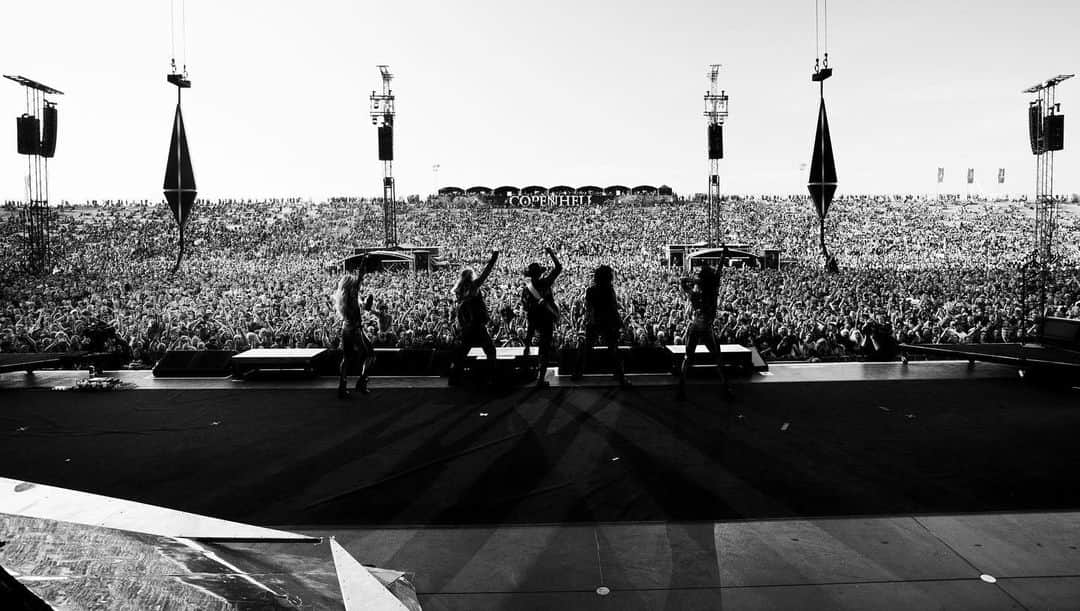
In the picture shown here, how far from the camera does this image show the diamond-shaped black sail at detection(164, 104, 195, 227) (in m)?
12.4

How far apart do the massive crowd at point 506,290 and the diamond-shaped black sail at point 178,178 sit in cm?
210

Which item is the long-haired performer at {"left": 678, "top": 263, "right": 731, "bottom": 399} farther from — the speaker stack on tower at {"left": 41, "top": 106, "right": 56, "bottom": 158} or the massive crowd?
the speaker stack on tower at {"left": 41, "top": 106, "right": 56, "bottom": 158}

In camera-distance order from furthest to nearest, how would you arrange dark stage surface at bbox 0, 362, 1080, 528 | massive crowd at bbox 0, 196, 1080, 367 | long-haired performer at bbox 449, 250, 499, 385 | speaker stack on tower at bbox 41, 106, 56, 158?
speaker stack on tower at bbox 41, 106, 56, 158 < massive crowd at bbox 0, 196, 1080, 367 < long-haired performer at bbox 449, 250, 499, 385 < dark stage surface at bbox 0, 362, 1080, 528

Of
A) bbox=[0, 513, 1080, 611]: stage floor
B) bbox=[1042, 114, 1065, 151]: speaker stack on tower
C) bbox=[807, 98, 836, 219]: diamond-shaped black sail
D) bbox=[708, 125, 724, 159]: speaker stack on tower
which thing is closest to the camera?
bbox=[0, 513, 1080, 611]: stage floor

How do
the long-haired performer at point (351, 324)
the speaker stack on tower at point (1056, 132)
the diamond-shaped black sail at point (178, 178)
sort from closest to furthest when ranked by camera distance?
the long-haired performer at point (351, 324)
the diamond-shaped black sail at point (178, 178)
the speaker stack on tower at point (1056, 132)

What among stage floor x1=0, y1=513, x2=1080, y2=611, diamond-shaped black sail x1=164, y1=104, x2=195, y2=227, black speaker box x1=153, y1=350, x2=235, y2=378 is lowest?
stage floor x1=0, y1=513, x2=1080, y2=611

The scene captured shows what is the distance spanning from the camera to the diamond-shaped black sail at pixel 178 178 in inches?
488

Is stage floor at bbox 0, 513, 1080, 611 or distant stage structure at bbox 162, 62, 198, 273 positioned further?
distant stage structure at bbox 162, 62, 198, 273

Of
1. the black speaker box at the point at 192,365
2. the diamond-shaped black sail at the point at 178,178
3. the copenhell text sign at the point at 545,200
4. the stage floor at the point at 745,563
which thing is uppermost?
the copenhell text sign at the point at 545,200

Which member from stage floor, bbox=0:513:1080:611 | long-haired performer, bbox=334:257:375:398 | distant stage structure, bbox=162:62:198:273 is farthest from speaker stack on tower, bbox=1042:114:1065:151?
distant stage structure, bbox=162:62:198:273

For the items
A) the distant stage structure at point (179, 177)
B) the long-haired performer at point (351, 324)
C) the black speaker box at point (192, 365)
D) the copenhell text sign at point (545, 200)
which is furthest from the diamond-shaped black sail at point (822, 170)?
the copenhell text sign at point (545, 200)

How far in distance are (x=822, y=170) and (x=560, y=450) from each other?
10047mm

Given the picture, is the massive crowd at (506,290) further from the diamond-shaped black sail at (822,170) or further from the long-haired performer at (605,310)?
the long-haired performer at (605,310)

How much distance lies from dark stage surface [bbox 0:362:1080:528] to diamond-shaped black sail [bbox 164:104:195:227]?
15.6 feet
